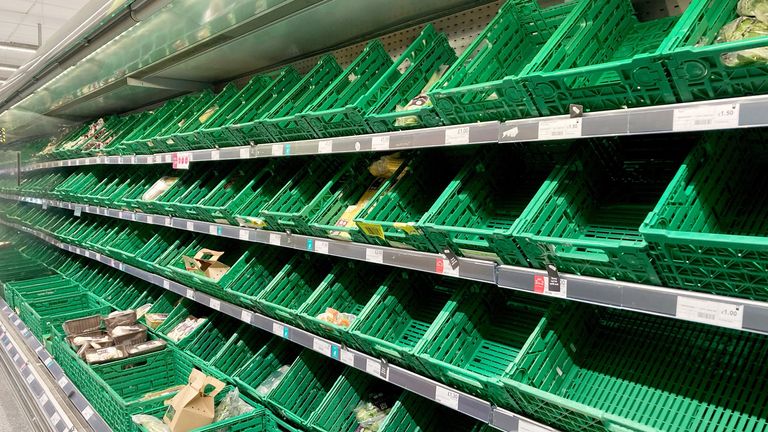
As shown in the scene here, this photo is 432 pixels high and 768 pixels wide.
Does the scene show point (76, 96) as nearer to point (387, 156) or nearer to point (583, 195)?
point (387, 156)

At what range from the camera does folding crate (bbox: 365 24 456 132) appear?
1763mm

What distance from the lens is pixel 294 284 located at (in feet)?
8.83

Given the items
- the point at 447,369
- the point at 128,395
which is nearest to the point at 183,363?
the point at 128,395

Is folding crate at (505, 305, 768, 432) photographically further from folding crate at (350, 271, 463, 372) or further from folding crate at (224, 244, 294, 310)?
folding crate at (224, 244, 294, 310)

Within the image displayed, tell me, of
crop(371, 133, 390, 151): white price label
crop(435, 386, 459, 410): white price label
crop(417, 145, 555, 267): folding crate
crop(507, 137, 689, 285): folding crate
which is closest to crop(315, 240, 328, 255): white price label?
crop(371, 133, 390, 151): white price label

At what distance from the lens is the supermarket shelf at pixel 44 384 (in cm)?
273

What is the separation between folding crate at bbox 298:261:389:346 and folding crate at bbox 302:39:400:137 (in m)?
0.65

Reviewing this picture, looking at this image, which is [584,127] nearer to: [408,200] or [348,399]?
[408,200]

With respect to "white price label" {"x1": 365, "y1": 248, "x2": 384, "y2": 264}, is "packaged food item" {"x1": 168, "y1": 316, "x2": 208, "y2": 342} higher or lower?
lower

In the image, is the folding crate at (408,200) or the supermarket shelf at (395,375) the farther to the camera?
the folding crate at (408,200)

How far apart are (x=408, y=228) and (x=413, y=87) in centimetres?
60

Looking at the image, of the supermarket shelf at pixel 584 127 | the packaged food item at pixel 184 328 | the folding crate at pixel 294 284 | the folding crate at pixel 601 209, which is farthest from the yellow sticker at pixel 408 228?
the packaged food item at pixel 184 328

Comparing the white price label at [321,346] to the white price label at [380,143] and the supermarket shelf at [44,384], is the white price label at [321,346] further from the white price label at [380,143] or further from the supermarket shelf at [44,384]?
the supermarket shelf at [44,384]

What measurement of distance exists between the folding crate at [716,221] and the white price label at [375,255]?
3.15 feet
